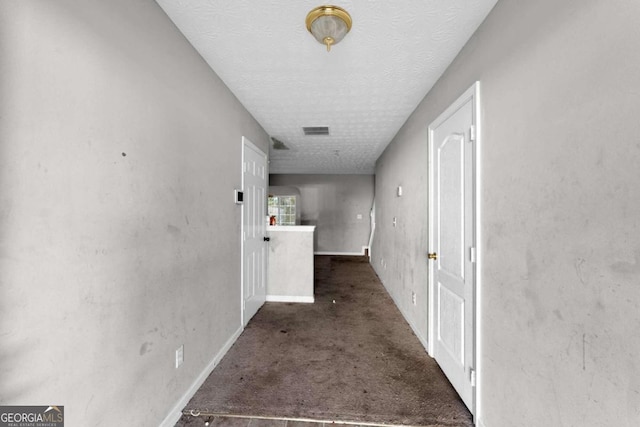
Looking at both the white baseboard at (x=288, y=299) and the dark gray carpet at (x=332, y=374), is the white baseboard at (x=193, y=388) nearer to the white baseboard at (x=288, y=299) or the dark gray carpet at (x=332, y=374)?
the dark gray carpet at (x=332, y=374)

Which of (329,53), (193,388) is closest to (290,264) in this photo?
(193,388)

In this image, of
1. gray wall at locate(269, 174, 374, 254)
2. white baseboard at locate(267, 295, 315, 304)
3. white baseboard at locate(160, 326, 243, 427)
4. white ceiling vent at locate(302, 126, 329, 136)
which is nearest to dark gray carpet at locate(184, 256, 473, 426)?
white baseboard at locate(160, 326, 243, 427)

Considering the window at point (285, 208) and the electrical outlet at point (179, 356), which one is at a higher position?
the window at point (285, 208)

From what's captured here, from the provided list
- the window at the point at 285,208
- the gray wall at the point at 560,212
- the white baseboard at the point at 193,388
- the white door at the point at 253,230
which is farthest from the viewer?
the window at the point at 285,208

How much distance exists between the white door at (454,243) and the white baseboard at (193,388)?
1840 millimetres

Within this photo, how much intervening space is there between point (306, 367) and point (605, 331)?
6.33ft

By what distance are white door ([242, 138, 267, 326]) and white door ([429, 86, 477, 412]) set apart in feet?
6.31

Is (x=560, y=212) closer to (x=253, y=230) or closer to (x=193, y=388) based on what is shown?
(x=193, y=388)

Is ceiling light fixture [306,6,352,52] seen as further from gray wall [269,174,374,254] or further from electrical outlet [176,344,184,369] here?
→ gray wall [269,174,374,254]

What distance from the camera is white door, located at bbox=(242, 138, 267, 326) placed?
285 centimetres

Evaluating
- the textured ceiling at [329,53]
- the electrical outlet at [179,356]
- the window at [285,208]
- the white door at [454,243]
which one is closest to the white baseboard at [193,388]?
the electrical outlet at [179,356]

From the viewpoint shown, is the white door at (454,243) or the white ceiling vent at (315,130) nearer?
the white door at (454,243)

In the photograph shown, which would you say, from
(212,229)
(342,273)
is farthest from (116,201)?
(342,273)
